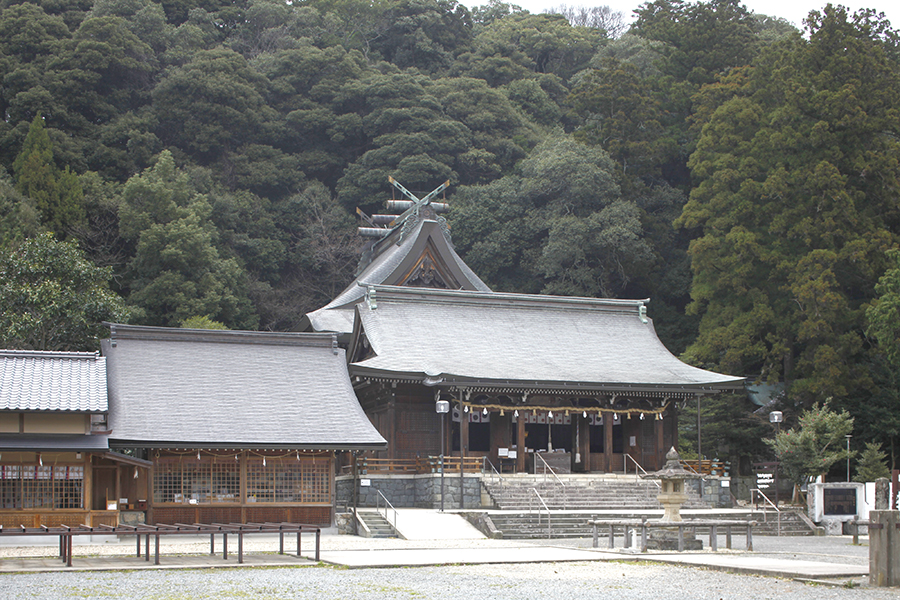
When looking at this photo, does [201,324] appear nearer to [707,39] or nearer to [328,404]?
[328,404]

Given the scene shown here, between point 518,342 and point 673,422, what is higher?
point 518,342

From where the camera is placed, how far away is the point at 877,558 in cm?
1184

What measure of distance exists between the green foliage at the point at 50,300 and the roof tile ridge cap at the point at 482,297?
8579 mm

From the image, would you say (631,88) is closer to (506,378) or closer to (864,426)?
(864,426)

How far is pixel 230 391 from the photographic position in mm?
24484

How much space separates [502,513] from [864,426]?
1824 centimetres

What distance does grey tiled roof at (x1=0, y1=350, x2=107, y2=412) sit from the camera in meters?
19.8

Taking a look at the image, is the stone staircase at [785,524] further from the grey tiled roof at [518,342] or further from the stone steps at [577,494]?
the grey tiled roof at [518,342]

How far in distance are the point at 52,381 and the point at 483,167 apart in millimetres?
37406

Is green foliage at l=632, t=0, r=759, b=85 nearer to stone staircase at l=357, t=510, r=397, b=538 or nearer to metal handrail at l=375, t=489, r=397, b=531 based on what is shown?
metal handrail at l=375, t=489, r=397, b=531

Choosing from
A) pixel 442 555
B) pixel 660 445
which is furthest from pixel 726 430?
pixel 442 555

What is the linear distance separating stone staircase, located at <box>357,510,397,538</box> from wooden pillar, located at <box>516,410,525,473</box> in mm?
6278

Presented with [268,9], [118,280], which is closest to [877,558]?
[118,280]

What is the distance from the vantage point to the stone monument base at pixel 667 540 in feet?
58.2
